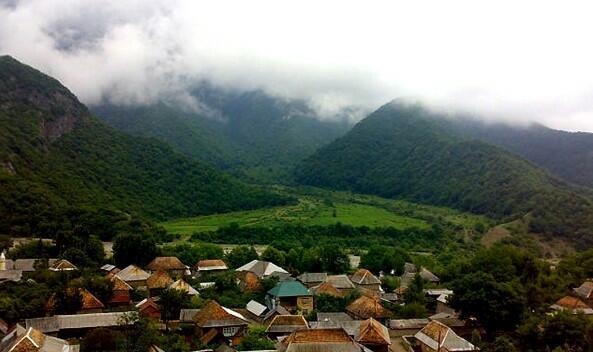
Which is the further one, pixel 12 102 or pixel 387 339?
pixel 12 102

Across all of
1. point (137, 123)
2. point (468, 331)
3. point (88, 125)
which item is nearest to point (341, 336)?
point (468, 331)

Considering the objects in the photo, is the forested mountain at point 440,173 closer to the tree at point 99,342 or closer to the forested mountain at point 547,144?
the forested mountain at point 547,144

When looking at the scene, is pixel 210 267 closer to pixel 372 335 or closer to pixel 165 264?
pixel 165 264

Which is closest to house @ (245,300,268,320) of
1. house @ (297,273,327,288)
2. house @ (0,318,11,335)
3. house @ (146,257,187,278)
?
house @ (297,273,327,288)

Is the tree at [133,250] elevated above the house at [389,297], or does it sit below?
above

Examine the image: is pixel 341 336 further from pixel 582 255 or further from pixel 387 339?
pixel 582 255

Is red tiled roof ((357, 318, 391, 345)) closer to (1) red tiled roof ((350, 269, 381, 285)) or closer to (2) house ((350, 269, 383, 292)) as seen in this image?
(2) house ((350, 269, 383, 292))

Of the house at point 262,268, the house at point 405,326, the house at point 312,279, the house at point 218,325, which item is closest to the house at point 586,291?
the house at point 405,326
